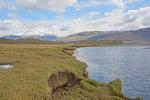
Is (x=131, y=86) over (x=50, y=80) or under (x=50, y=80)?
under

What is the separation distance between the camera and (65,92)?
31.9 meters

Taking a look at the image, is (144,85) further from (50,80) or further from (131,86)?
(50,80)

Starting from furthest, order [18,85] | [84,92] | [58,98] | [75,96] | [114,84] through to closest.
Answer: [114,84]
[84,92]
[75,96]
[58,98]
[18,85]

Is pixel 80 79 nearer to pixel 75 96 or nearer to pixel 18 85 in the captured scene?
pixel 75 96

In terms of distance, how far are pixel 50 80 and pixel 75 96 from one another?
337 centimetres

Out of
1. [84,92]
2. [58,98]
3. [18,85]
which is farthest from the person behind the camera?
[84,92]

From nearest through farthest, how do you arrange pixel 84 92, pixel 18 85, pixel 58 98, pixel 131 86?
pixel 18 85
pixel 58 98
pixel 84 92
pixel 131 86

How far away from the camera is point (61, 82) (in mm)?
33500

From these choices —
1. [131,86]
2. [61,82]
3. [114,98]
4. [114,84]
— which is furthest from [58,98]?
[131,86]

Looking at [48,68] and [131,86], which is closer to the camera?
[48,68]

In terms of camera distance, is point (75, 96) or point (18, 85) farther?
point (75, 96)

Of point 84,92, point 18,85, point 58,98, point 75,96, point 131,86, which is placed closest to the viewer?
point 18,85

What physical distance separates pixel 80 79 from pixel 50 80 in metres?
7.70

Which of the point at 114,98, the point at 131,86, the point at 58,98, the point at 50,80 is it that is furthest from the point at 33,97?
the point at 131,86
